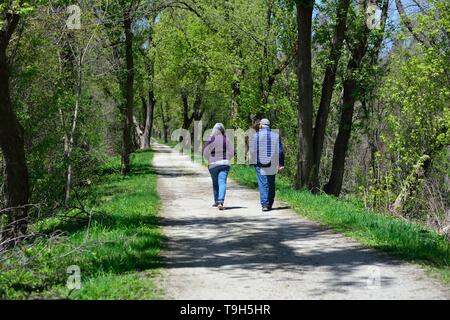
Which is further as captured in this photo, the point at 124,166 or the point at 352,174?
the point at 352,174

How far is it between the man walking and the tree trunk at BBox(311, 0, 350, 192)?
4.03 metres

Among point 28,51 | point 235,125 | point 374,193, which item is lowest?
point 374,193

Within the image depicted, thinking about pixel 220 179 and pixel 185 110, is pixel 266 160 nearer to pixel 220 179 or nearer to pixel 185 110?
pixel 220 179

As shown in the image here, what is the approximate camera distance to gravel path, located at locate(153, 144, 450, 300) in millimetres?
6043

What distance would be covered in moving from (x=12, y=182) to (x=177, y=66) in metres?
31.4

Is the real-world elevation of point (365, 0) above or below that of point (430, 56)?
above

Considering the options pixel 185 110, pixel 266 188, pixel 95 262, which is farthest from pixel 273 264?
pixel 185 110

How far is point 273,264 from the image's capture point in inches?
293

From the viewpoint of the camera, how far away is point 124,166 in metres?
24.1

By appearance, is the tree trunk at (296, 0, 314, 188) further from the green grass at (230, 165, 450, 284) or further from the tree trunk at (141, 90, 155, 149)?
the tree trunk at (141, 90, 155, 149)

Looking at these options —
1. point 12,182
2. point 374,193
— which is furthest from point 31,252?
point 374,193

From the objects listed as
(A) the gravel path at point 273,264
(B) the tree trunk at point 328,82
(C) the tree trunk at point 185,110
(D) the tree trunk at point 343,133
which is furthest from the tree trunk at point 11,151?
(C) the tree trunk at point 185,110

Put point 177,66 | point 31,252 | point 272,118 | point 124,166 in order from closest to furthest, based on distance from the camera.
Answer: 1. point 31,252
2. point 124,166
3. point 272,118
4. point 177,66

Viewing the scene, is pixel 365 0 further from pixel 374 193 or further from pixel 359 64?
pixel 374 193
